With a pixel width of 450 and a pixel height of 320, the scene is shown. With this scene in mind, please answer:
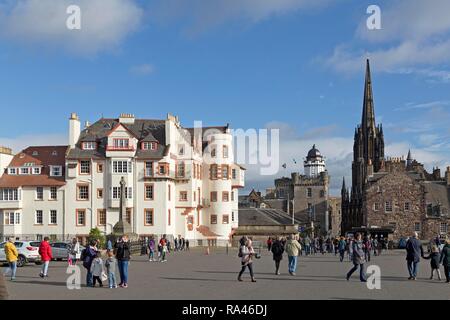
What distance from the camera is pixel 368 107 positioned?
126 metres

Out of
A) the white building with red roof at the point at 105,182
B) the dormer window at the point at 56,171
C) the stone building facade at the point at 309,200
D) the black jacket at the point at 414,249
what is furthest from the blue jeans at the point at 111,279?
the stone building facade at the point at 309,200

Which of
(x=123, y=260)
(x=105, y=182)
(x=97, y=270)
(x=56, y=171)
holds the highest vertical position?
(x=56, y=171)

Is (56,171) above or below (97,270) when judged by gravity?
above

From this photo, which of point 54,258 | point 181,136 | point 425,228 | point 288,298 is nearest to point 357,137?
point 425,228

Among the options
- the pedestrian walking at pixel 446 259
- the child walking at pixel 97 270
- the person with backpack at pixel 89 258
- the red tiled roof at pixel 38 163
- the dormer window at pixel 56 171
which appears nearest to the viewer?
the child walking at pixel 97 270

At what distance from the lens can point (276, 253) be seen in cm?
2717

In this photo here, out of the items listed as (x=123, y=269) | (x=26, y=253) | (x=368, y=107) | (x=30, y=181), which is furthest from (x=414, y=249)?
(x=368, y=107)

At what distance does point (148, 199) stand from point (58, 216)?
9.59 m

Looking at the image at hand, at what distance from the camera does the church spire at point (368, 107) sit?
124 m

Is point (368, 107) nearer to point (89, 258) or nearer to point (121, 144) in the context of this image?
point (121, 144)

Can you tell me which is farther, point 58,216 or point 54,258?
point 58,216

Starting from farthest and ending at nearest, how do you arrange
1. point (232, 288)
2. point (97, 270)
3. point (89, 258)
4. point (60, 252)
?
1. point (60, 252)
2. point (89, 258)
3. point (97, 270)
4. point (232, 288)

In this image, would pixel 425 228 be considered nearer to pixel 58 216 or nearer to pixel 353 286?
pixel 58 216

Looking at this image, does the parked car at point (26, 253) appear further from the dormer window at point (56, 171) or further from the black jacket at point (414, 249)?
the dormer window at point (56, 171)
